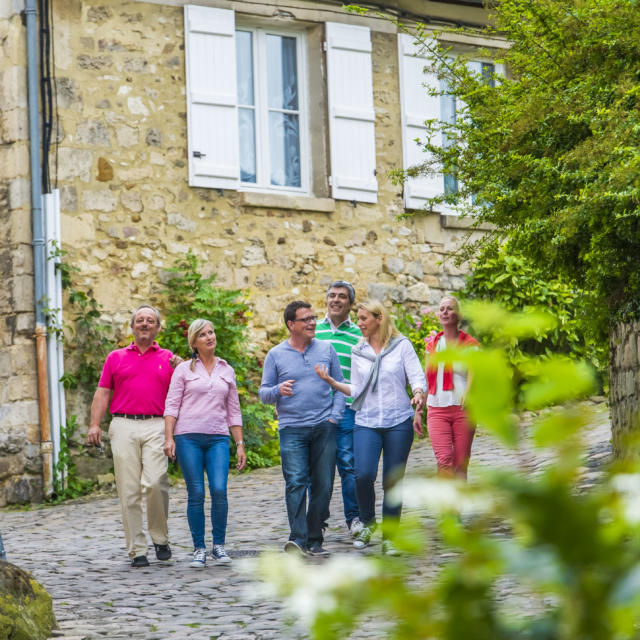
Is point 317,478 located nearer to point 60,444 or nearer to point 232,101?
point 60,444

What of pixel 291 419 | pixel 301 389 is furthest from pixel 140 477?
pixel 301 389

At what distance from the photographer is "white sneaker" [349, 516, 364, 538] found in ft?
23.5

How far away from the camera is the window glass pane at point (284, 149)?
12.0 metres

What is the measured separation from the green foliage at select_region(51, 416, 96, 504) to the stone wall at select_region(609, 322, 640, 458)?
4813mm

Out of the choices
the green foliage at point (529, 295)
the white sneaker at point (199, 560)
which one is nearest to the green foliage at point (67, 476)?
the white sneaker at point (199, 560)

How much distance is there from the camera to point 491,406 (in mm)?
942

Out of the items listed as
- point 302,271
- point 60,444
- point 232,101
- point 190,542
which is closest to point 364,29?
point 232,101

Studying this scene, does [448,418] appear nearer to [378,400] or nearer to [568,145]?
[378,400]

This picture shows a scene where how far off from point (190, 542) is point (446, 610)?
691 cm

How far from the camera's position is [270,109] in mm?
12062

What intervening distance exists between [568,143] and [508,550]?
606 cm

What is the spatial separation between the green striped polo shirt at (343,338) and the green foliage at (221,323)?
333 centimetres

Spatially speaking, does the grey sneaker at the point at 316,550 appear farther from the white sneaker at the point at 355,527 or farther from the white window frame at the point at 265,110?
the white window frame at the point at 265,110

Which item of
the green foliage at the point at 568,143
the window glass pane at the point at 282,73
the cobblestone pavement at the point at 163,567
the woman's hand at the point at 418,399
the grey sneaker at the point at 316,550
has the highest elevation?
the window glass pane at the point at 282,73
